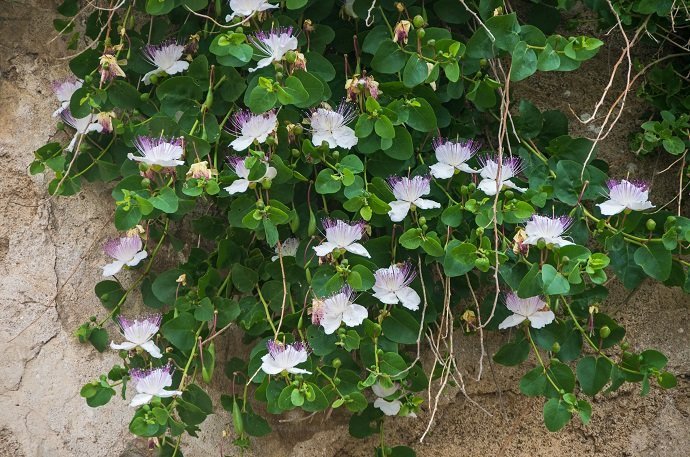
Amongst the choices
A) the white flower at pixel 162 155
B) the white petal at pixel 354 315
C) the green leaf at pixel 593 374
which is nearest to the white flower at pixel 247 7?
the white flower at pixel 162 155

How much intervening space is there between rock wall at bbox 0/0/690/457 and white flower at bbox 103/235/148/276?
173 millimetres

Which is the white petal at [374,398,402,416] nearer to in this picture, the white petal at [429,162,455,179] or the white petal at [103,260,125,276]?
the white petal at [429,162,455,179]

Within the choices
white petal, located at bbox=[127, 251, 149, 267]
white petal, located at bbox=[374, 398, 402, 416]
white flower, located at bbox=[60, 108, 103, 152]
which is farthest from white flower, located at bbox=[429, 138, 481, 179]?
white flower, located at bbox=[60, 108, 103, 152]

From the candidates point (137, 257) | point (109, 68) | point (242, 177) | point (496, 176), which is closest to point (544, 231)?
point (496, 176)

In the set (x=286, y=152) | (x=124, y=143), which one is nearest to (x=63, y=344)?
(x=124, y=143)

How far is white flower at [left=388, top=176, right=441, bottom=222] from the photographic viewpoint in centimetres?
177

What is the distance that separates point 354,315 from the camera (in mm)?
1710

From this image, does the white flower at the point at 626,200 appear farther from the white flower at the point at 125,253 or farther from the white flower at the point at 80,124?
the white flower at the point at 80,124

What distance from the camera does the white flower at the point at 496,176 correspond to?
1756 millimetres

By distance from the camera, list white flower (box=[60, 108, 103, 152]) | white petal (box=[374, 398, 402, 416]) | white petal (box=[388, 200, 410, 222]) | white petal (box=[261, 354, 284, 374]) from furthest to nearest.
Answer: white flower (box=[60, 108, 103, 152]), white petal (box=[374, 398, 402, 416]), white petal (box=[388, 200, 410, 222]), white petal (box=[261, 354, 284, 374])

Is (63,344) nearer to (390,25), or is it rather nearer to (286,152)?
(286,152)

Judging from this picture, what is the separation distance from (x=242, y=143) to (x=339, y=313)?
0.39 metres

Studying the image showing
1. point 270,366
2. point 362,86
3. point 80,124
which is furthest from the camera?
point 80,124

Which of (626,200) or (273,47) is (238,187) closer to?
(273,47)
